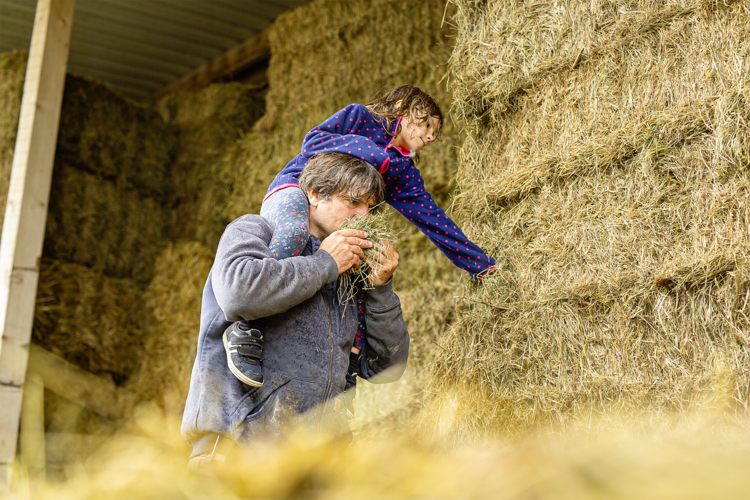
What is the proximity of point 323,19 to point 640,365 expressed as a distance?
3454 mm

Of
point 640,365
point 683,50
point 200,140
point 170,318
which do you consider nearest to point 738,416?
point 640,365

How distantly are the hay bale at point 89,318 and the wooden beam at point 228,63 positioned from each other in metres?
2.15

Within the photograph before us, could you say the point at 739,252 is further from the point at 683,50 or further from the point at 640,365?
the point at 683,50

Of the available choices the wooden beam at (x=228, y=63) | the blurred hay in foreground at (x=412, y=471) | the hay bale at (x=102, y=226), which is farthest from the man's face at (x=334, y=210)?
the wooden beam at (x=228, y=63)

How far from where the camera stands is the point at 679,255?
183 cm

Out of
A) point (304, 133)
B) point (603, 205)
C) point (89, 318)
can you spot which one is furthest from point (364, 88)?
point (89, 318)

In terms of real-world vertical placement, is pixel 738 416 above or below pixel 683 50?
below

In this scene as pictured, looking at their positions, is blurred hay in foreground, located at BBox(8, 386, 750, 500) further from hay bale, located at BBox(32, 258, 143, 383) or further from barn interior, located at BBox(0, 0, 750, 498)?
hay bale, located at BBox(32, 258, 143, 383)

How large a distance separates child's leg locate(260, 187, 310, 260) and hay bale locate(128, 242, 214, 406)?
3.21m

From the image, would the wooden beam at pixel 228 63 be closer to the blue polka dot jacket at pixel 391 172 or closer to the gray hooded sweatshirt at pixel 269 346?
the blue polka dot jacket at pixel 391 172

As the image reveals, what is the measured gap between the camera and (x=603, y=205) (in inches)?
81.6

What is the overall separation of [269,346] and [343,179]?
497 millimetres

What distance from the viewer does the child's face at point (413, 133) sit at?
8.92ft

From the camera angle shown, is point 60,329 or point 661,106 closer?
point 661,106
